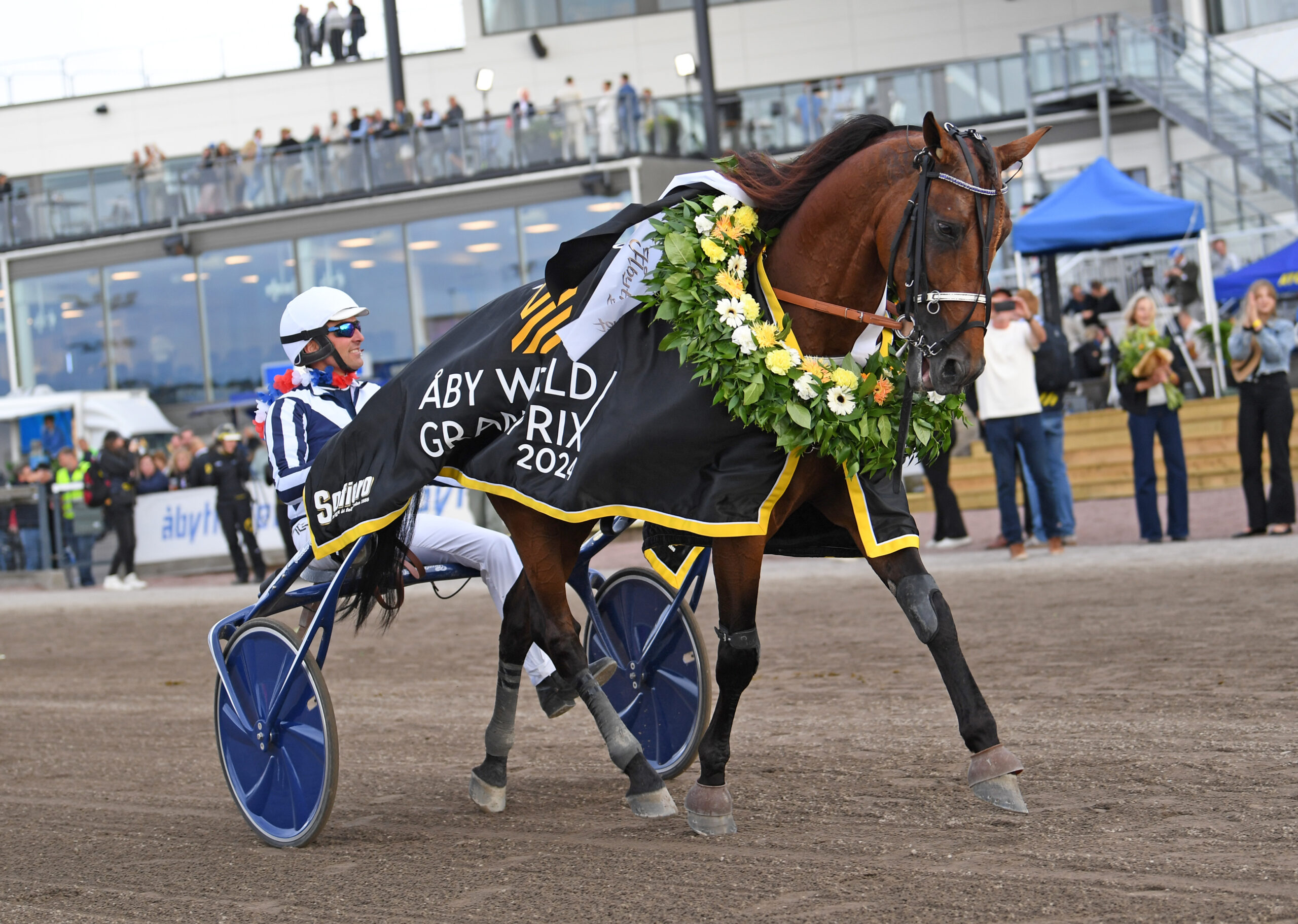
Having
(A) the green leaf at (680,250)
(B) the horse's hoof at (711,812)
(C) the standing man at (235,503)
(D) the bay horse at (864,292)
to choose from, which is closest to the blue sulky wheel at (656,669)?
(D) the bay horse at (864,292)

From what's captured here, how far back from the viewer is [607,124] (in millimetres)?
25234

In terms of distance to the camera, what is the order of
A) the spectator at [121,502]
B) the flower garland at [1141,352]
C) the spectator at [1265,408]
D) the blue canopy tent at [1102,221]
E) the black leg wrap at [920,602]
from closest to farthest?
1. the black leg wrap at [920,602]
2. the spectator at [1265,408]
3. the flower garland at [1141,352]
4. the blue canopy tent at [1102,221]
5. the spectator at [121,502]

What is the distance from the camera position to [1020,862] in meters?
3.85

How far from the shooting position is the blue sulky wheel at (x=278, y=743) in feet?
16.4

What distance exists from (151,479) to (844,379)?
1600cm

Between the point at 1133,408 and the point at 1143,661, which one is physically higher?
the point at 1133,408

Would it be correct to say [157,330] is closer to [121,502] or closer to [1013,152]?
[121,502]

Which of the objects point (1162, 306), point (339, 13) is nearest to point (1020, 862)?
point (1162, 306)

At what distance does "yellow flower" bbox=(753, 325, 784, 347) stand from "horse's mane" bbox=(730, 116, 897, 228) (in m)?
0.43

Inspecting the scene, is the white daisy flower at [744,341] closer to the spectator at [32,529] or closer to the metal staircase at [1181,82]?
the spectator at [32,529]

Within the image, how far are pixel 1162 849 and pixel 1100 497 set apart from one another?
13.8 metres

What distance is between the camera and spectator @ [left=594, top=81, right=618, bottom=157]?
25.2 metres

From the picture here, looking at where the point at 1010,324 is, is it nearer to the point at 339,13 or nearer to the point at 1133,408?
the point at 1133,408

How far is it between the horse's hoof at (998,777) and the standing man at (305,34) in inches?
1252
